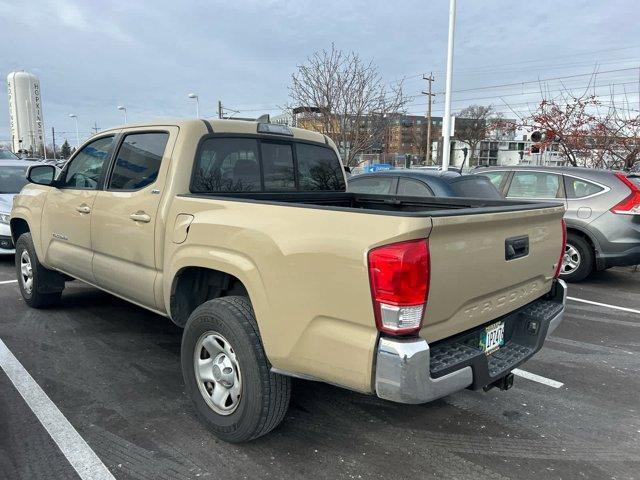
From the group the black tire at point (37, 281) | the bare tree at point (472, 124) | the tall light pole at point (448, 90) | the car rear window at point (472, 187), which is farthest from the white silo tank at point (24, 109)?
the car rear window at point (472, 187)

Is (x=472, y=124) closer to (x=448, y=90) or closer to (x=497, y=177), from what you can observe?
(x=448, y=90)

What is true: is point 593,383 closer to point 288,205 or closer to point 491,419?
point 491,419

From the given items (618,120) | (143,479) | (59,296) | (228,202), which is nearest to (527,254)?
(228,202)

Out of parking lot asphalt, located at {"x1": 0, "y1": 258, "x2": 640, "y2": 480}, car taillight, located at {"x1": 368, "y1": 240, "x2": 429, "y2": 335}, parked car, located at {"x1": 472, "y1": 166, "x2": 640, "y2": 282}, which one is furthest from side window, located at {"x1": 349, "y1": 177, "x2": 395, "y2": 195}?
car taillight, located at {"x1": 368, "y1": 240, "x2": 429, "y2": 335}

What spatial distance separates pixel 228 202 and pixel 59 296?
361 cm

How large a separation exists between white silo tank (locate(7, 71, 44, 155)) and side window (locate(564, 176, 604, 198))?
325 ft

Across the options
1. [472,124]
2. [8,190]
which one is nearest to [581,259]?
[8,190]

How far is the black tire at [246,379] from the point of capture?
2674 millimetres

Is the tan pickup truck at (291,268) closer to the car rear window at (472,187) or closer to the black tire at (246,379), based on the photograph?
the black tire at (246,379)

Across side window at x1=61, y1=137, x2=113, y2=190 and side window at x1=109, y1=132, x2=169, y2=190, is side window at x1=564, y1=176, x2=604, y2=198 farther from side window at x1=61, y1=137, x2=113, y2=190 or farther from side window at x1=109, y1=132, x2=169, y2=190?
side window at x1=61, y1=137, x2=113, y2=190

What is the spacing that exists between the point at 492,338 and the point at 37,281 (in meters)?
4.59

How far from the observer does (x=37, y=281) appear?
16.9 ft

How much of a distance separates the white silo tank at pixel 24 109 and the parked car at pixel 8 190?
304 ft

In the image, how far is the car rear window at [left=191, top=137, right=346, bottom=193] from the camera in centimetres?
354
